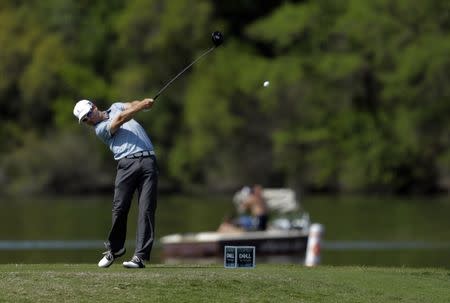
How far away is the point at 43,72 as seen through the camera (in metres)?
76.4

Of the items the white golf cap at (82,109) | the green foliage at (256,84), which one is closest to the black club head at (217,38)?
the white golf cap at (82,109)

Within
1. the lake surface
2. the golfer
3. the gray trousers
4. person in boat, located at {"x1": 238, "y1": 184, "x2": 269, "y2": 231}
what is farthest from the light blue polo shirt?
person in boat, located at {"x1": 238, "y1": 184, "x2": 269, "y2": 231}

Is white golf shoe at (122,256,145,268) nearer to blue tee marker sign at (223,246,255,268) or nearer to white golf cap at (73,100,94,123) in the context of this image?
blue tee marker sign at (223,246,255,268)

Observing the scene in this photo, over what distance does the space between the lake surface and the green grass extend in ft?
50.4

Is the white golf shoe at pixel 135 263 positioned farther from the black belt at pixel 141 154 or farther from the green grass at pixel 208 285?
the black belt at pixel 141 154

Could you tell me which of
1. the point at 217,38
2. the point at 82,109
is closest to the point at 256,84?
the point at 217,38

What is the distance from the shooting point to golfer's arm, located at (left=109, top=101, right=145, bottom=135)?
50.4 ft

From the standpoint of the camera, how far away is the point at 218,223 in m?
51.0

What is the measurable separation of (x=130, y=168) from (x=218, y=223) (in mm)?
35320

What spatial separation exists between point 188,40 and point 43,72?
9690mm

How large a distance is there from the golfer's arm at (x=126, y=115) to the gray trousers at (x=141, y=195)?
467mm

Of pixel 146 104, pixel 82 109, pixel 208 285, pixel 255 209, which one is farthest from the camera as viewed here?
pixel 255 209

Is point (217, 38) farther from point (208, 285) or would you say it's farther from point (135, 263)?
point (208, 285)

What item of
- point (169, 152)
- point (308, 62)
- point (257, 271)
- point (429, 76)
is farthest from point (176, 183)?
point (257, 271)
